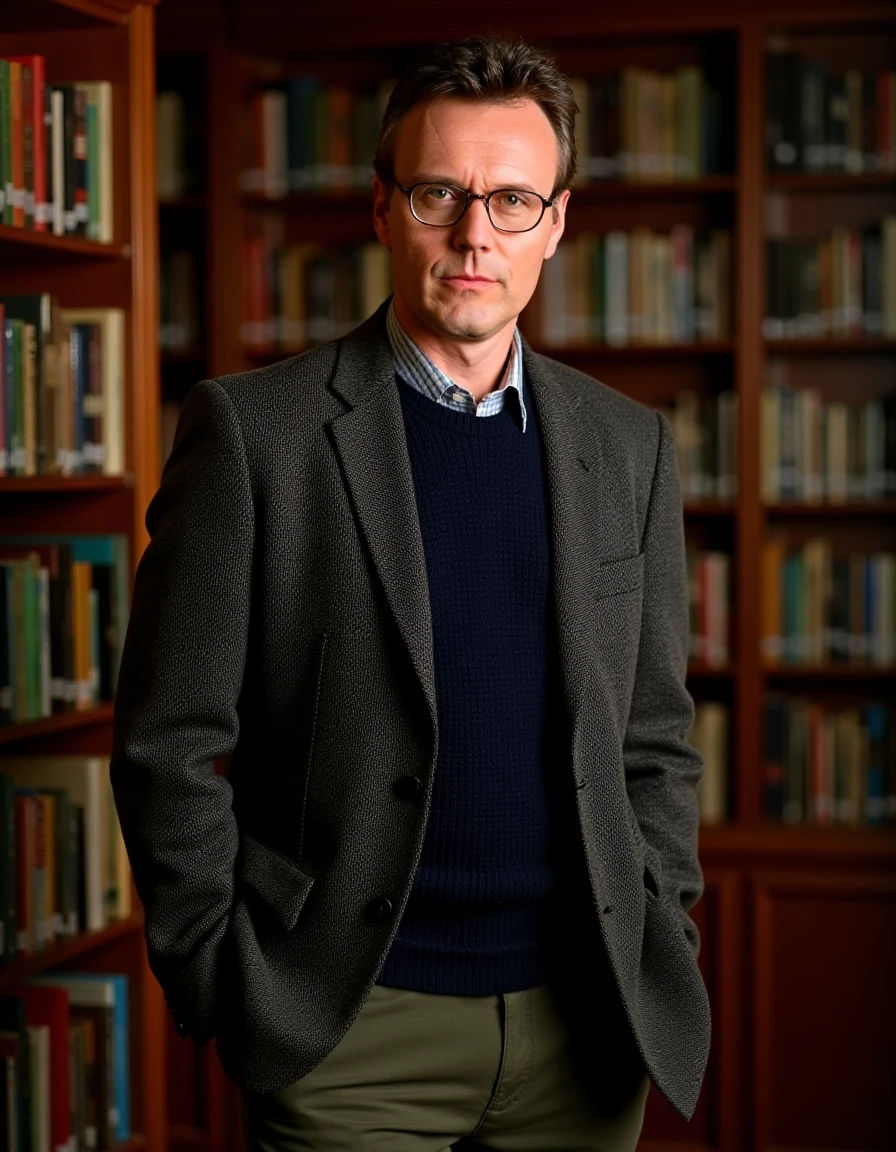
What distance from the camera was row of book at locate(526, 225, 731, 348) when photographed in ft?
12.9

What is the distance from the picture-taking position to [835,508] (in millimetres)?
3846

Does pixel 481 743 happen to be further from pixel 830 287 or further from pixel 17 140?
pixel 830 287

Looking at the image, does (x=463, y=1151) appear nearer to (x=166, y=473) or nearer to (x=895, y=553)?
(x=166, y=473)

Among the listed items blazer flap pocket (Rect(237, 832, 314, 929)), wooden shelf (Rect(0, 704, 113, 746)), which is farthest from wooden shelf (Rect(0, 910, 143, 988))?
blazer flap pocket (Rect(237, 832, 314, 929))

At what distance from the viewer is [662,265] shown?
155 inches

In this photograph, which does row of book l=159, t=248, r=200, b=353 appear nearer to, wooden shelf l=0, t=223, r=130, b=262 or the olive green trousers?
wooden shelf l=0, t=223, r=130, b=262

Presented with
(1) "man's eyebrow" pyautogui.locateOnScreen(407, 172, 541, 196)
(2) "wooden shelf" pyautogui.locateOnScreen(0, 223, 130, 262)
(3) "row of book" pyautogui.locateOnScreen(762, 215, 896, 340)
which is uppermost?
(3) "row of book" pyautogui.locateOnScreen(762, 215, 896, 340)

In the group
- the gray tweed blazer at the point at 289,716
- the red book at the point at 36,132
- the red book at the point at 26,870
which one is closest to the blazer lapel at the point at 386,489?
the gray tweed blazer at the point at 289,716

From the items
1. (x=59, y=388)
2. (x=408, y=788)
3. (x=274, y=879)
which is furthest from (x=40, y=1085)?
(x=408, y=788)

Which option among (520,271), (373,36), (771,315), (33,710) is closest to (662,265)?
(771,315)

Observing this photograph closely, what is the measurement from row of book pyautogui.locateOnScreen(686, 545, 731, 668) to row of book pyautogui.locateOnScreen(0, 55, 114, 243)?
1.82 meters

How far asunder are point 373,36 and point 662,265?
952 mm

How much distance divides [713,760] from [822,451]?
847 millimetres

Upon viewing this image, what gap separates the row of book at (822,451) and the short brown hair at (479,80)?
2277 millimetres
